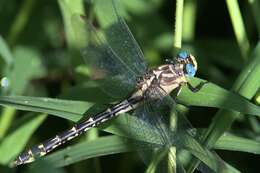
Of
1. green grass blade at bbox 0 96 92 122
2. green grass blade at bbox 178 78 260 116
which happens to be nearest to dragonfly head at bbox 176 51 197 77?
green grass blade at bbox 178 78 260 116

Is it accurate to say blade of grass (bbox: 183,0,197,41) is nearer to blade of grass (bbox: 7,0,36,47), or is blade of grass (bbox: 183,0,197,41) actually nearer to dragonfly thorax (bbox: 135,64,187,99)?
dragonfly thorax (bbox: 135,64,187,99)

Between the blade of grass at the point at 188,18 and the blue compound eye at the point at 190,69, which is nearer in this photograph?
the blue compound eye at the point at 190,69

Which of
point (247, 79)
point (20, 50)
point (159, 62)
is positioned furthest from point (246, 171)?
point (20, 50)

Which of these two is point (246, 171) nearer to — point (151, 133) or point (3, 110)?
point (151, 133)

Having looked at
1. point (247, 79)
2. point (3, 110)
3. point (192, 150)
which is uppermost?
point (3, 110)

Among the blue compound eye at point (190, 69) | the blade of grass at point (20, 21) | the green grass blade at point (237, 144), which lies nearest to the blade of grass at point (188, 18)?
the blue compound eye at point (190, 69)

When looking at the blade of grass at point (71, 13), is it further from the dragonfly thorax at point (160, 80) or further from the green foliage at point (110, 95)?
the dragonfly thorax at point (160, 80)
